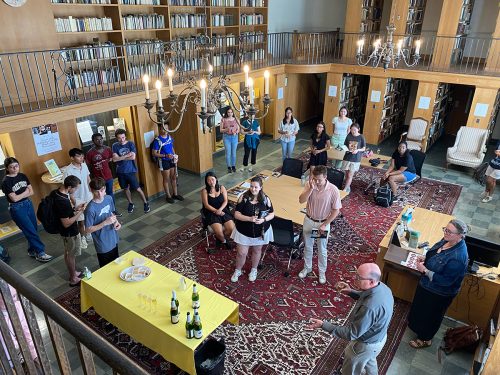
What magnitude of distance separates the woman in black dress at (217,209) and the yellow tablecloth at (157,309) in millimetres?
1662

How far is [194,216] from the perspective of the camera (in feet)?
26.5

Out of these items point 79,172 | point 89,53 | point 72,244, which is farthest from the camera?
point 89,53

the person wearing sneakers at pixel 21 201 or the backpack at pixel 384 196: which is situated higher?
the person wearing sneakers at pixel 21 201

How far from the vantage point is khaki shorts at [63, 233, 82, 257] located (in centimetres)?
557

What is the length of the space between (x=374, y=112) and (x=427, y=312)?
27.0 feet

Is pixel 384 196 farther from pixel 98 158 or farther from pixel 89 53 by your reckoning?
pixel 89 53

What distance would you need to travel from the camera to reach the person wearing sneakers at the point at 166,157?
26.9 feet

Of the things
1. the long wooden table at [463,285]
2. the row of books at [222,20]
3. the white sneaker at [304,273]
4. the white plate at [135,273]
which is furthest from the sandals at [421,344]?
the row of books at [222,20]

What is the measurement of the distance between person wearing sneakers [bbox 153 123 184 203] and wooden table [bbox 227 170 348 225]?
6.78 feet

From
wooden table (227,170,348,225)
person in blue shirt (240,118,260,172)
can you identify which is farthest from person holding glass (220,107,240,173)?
wooden table (227,170,348,225)

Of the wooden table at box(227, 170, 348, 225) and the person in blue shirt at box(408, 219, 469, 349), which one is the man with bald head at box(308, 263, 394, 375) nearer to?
the person in blue shirt at box(408, 219, 469, 349)

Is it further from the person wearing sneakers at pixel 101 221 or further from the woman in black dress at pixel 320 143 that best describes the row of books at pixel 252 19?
the person wearing sneakers at pixel 101 221

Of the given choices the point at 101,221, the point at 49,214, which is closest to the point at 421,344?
the point at 101,221

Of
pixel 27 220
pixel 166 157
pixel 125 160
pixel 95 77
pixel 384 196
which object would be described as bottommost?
pixel 384 196
